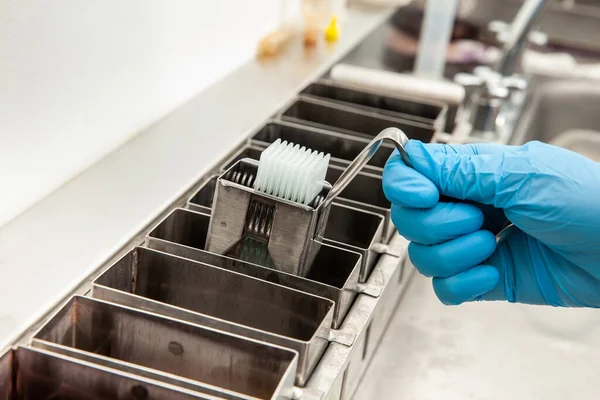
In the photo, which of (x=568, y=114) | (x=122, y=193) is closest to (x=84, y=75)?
(x=122, y=193)

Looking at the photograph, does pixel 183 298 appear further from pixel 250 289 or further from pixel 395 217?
pixel 395 217

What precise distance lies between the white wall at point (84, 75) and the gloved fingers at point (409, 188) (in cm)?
52

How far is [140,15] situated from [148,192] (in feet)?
1.10

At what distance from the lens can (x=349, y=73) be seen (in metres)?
1.63

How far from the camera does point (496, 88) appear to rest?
1.60 metres

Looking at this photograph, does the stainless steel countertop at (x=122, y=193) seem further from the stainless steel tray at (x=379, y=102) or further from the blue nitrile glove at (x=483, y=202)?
the blue nitrile glove at (x=483, y=202)

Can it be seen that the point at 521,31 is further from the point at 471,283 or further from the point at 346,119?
the point at 471,283

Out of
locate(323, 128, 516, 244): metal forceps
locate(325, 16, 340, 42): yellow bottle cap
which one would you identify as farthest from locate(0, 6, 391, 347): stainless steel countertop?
locate(323, 128, 516, 244): metal forceps

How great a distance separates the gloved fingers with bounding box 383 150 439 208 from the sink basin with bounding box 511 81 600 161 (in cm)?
129

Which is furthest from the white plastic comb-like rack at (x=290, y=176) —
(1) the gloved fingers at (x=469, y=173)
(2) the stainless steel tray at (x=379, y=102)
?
(2) the stainless steel tray at (x=379, y=102)

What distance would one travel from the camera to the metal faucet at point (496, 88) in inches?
63.1

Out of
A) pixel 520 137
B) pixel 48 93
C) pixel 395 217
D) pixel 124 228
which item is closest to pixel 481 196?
pixel 395 217

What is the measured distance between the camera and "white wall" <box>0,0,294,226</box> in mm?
997

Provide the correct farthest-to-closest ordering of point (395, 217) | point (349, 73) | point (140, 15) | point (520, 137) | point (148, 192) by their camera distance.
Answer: point (520, 137) < point (349, 73) < point (140, 15) < point (148, 192) < point (395, 217)
